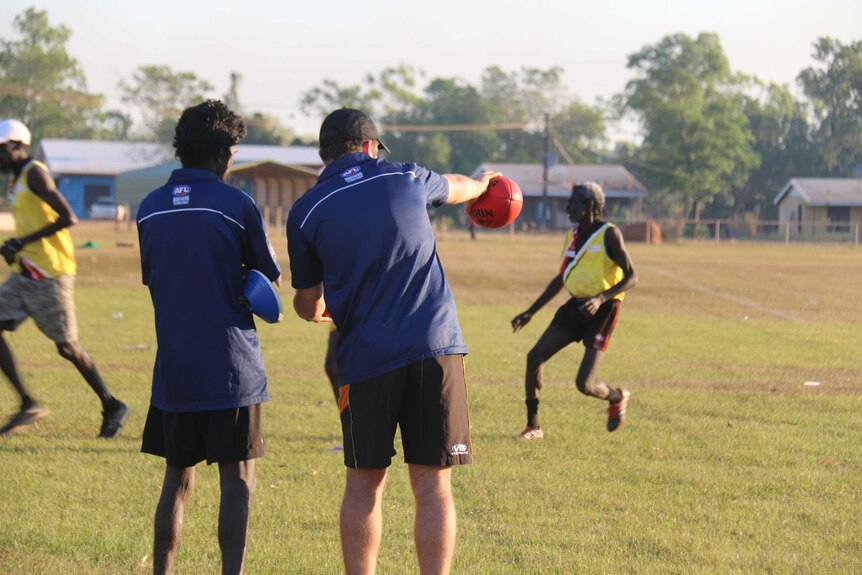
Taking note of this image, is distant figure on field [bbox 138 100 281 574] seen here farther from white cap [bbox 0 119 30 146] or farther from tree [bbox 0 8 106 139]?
tree [bbox 0 8 106 139]

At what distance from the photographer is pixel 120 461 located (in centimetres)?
704

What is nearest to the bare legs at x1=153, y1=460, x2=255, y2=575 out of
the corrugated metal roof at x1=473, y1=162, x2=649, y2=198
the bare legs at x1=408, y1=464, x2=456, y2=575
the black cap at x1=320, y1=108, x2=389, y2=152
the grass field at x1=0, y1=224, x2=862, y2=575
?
the grass field at x1=0, y1=224, x2=862, y2=575

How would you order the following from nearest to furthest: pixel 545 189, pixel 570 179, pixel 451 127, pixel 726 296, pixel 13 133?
pixel 13 133
pixel 726 296
pixel 545 189
pixel 570 179
pixel 451 127

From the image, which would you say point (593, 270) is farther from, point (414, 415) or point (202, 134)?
point (202, 134)

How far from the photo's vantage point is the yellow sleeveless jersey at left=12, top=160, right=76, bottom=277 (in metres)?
7.51

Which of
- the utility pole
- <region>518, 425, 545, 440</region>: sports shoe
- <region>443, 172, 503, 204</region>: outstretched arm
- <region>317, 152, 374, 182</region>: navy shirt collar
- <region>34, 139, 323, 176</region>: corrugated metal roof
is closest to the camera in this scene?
<region>317, 152, 374, 182</region>: navy shirt collar

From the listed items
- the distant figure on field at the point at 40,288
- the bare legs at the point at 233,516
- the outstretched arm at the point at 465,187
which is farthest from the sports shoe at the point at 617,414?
the bare legs at the point at 233,516

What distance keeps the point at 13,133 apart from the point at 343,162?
4038 mm

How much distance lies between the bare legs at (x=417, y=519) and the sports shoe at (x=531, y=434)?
150 inches

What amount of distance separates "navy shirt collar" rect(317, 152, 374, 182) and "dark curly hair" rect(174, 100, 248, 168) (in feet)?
1.51

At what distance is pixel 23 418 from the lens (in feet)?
25.5

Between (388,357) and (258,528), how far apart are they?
1964mm

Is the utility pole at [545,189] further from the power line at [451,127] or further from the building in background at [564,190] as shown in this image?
the power line at [451,127]

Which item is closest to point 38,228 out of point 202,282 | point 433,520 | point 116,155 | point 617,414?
point 202,282
